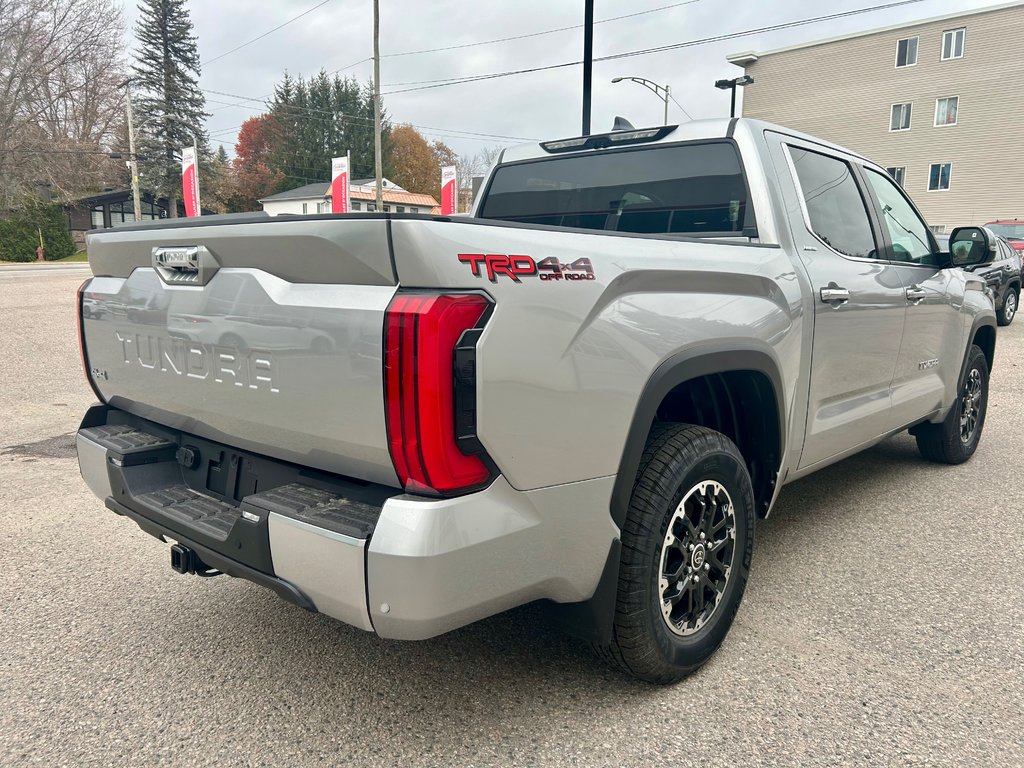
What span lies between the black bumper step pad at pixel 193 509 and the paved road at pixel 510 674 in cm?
62

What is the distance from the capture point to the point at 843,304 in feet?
10.7

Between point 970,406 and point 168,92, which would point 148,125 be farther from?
point 970,406

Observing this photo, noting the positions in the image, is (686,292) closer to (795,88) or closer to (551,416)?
(551,416)

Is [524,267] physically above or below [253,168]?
below

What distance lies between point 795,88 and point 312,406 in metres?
42.1

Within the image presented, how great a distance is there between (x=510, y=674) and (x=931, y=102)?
40294 mm

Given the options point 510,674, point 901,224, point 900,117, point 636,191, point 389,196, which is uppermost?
point 900,117

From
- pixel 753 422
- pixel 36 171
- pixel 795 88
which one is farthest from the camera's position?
pixel 36 171

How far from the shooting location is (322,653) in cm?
271

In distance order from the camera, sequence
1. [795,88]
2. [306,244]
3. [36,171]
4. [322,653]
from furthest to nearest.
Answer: [36,171], [795,88], [322,653], [306,244]

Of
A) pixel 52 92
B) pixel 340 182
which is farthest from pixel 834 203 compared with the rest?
pixel 52 92

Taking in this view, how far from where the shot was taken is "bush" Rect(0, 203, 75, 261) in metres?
40.2

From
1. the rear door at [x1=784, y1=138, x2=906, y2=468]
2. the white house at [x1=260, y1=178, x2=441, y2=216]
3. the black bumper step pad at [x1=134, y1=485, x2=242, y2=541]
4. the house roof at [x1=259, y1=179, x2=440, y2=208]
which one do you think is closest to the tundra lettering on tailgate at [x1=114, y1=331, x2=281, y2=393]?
the black bumper step pad at [x1=134, y1=485, x2=242, y2=541]

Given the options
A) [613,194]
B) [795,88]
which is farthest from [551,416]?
[795,88]
